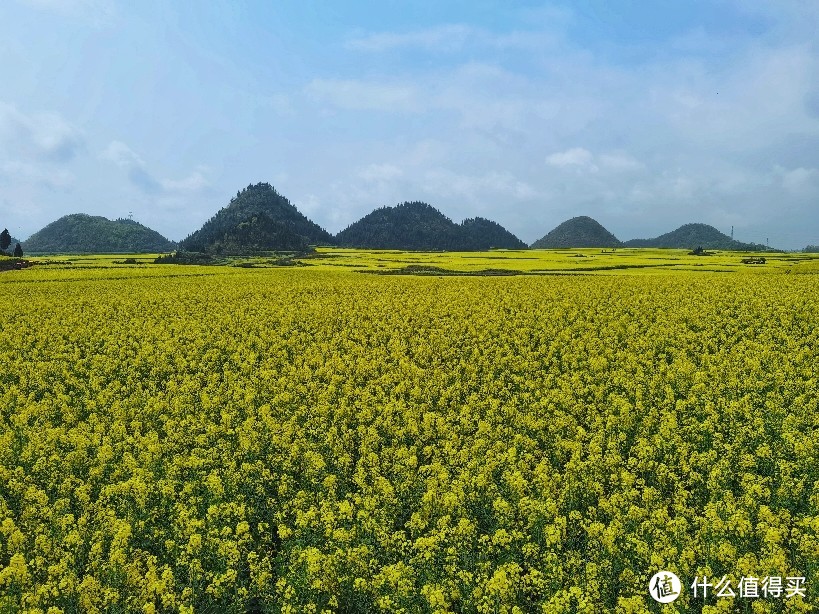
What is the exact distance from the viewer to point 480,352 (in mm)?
28359

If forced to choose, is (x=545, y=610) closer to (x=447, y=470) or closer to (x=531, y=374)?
(x=447, y=470)

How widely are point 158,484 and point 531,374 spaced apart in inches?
675

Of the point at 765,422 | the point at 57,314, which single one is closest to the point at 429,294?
the point at 57,314

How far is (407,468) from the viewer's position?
1442cm
